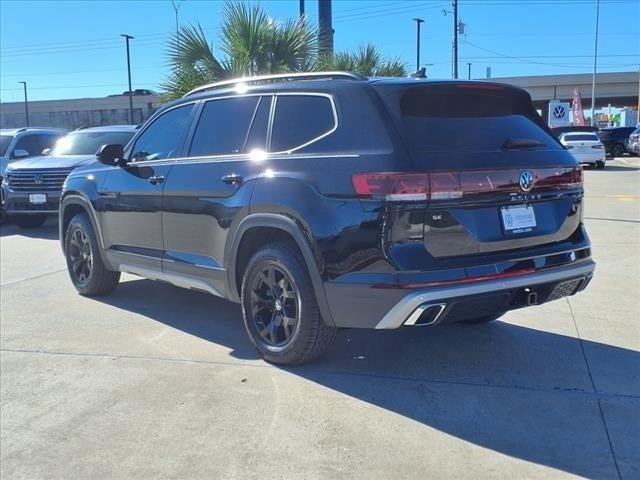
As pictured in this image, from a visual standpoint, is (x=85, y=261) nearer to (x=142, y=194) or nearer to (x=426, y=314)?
(x=142, y=194)

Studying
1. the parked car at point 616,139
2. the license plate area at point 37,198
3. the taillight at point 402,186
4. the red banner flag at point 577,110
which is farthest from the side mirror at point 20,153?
the red banner flag at point 577,110

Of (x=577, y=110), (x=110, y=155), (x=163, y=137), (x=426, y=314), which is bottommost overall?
(x=426, y=314)

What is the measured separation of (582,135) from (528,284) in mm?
25425

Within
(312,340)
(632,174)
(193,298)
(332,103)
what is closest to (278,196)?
(332,103)

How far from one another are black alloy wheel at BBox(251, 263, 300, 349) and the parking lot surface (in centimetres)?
26

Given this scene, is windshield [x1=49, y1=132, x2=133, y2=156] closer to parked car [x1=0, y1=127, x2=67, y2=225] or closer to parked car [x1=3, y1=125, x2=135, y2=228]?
parked car [x1=3, y1=125, x2=135, y2=228]

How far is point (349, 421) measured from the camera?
3.87m

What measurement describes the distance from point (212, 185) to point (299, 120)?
0.87 metres

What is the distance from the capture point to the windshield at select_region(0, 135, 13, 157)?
1401cm

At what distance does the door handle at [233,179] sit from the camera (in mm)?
4719

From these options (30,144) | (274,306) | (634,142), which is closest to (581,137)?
(634,142)

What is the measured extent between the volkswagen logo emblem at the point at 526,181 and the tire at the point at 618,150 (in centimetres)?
3507

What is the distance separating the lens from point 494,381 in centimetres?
438

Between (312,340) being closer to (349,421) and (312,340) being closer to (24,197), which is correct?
(349,421)
